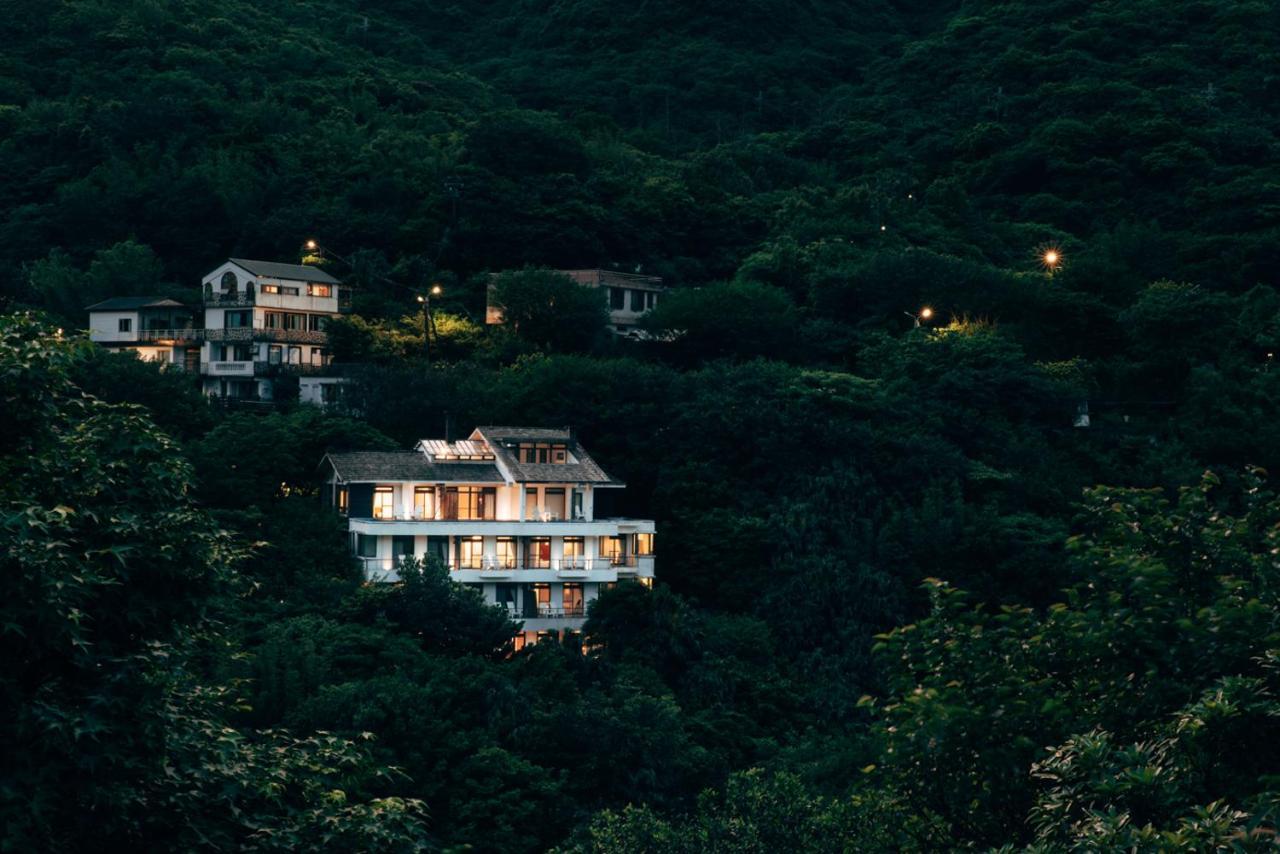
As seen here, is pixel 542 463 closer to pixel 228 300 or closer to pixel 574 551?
pixel 574 551

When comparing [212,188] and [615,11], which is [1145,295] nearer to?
[212,188]

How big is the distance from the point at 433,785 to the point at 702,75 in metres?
97.9

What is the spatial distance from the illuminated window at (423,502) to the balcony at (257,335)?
17.4 metres

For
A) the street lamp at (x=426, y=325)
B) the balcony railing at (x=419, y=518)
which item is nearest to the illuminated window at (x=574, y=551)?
the balcony railing at (x=419, y=518)

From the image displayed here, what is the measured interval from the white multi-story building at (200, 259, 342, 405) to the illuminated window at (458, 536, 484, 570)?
15.7 metres

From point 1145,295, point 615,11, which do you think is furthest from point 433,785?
point 615,11

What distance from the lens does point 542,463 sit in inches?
2386

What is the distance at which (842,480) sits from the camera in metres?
63.7

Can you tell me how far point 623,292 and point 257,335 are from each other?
16886 millimetres

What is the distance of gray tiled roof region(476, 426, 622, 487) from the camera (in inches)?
2336

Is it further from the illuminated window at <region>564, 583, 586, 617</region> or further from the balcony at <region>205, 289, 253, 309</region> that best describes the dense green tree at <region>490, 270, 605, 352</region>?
the illuminated window at <region>564, 583, 586, 617</region>

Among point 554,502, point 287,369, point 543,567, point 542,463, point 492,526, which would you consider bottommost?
point 543,567

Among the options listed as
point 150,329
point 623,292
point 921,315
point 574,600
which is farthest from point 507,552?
point 921,315

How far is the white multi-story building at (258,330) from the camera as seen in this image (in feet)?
240
